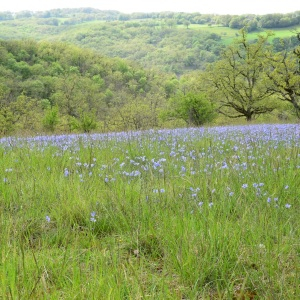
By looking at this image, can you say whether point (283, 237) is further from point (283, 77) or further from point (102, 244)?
point (283, 77)

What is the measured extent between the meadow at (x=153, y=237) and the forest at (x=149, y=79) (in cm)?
433

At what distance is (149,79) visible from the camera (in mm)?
92375

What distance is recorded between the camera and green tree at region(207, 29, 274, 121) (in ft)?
107

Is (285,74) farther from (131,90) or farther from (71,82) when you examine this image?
(131,90)

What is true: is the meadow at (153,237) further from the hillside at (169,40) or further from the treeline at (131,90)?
the hillside at (169,40)

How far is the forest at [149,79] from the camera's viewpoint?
2819 centimetres

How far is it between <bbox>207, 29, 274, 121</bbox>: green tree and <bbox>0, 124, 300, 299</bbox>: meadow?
101ft

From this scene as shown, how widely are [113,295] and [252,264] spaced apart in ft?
2.69

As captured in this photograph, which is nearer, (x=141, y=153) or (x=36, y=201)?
(x=36, y=201)

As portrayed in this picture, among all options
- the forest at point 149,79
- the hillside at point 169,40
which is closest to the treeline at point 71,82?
the forest at point 149,79

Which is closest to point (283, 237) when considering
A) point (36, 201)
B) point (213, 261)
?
point (213, 261)

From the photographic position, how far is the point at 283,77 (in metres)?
27.1

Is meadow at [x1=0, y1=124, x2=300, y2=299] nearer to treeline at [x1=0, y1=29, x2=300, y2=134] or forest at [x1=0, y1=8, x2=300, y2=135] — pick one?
forest at [x1=0, y1=8, x2=300, y2=135]

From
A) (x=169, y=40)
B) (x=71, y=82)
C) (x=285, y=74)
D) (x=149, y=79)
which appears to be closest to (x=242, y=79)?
(x=285, y=74)
